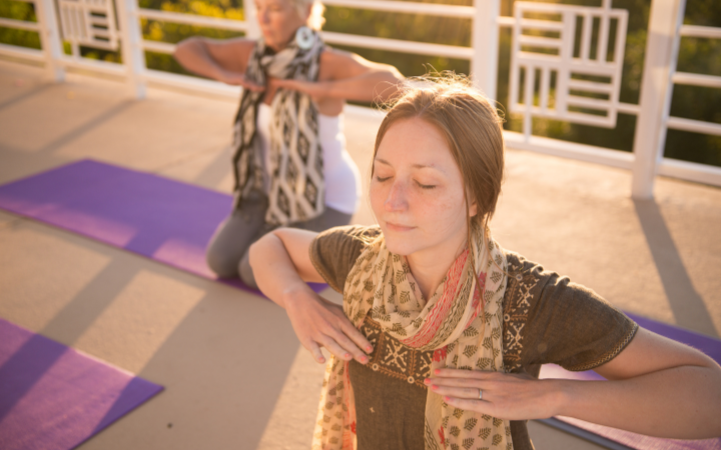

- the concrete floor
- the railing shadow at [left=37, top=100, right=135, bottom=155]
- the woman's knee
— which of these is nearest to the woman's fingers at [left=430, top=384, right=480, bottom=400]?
the concrete floor

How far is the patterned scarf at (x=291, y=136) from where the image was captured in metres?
2.65

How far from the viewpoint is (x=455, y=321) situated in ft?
3.73

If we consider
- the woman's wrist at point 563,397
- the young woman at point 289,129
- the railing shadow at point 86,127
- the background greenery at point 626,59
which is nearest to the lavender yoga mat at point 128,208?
the young woman at point 289,129

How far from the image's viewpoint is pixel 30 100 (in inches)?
219

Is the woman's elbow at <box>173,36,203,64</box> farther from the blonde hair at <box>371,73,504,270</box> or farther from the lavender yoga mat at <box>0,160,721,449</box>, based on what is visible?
the blonde hair at <box>371,73,504,270</box>

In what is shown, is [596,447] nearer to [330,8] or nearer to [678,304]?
[678,304]

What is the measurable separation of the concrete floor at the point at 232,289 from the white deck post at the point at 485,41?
0.58 m

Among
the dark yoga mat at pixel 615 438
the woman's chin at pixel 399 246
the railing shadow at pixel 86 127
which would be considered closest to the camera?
the woman's chin at pixel 399 246

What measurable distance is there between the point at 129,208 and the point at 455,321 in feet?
8.96

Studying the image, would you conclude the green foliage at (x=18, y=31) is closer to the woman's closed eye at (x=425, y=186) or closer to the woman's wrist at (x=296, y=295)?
the woman's wrist at (x=296, y=295)

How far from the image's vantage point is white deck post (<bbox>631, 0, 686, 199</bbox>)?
3.29 meters

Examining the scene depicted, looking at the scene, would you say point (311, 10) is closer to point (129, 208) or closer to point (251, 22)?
point (129, 208)

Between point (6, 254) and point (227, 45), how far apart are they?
1.44m

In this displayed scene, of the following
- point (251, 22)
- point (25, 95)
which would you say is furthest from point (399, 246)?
point (25, 95)
